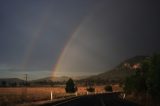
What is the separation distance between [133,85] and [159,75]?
17.7m

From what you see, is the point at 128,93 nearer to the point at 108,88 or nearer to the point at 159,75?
the point at 159,75

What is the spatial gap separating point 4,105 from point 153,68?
16.2 meters

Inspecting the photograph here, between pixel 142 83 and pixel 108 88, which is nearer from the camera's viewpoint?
pixel 142 83

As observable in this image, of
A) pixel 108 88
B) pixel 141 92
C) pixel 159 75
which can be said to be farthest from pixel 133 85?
pixel 108 88

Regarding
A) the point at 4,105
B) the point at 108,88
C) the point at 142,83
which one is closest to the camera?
the point at 4,105

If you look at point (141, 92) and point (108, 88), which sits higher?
point (108, 88)


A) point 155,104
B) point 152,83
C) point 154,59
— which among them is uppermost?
point 154,59

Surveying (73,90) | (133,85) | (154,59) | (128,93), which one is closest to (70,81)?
(73,90)

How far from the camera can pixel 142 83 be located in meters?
50.2

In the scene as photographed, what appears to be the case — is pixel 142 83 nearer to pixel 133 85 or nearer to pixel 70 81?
pixel 133 85

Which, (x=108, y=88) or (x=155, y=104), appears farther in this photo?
(x=108, y=88)

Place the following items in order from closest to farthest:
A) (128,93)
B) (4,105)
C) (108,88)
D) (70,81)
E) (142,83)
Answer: (4,105), (142,83), (128,93), (70,81), (108,88)

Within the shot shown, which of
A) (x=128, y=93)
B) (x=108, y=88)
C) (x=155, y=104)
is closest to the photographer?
(x=155, y=104)

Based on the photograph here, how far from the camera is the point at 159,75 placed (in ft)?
113
